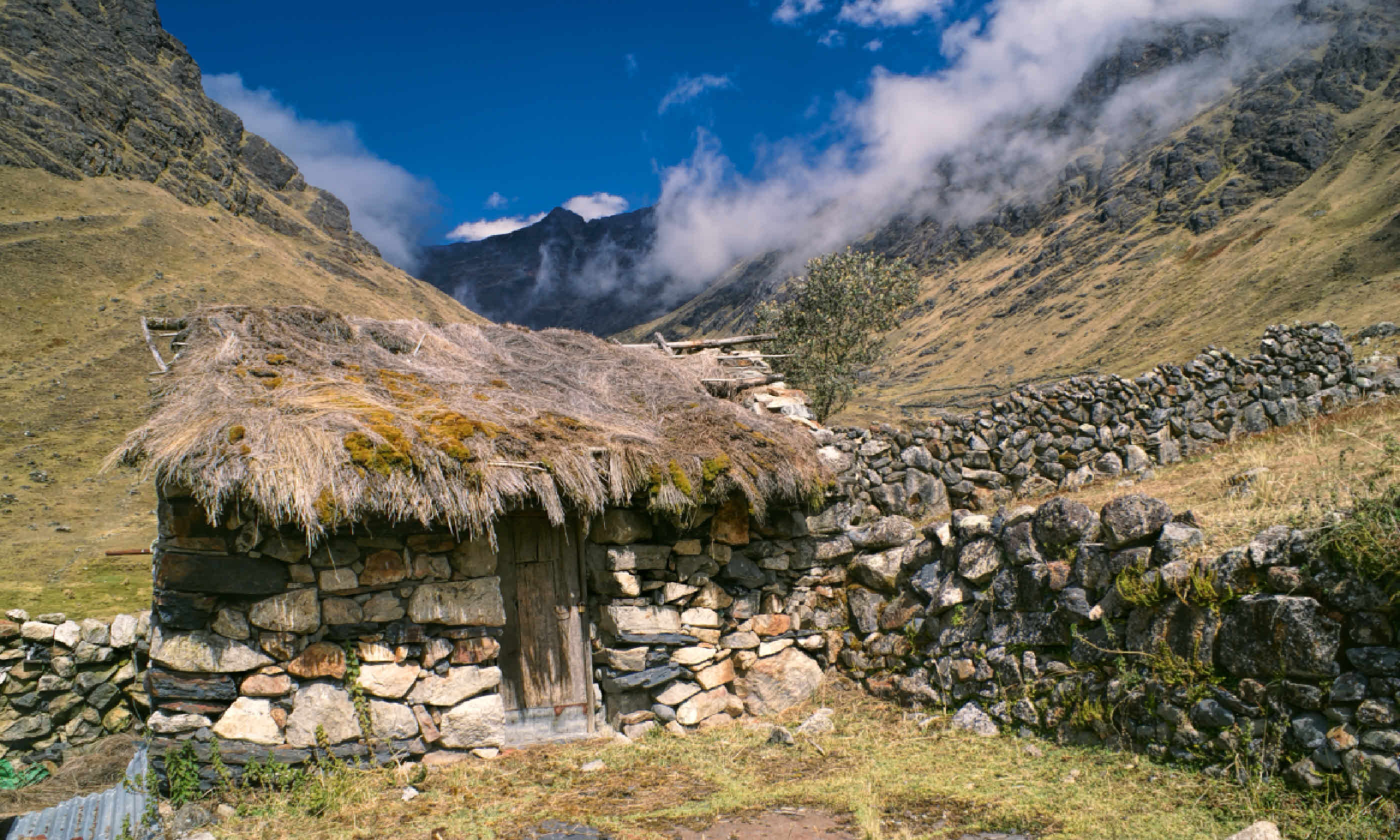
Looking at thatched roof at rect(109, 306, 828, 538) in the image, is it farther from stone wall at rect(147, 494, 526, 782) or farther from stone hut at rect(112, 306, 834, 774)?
stone wall at rect(147, 494, 526, 782)

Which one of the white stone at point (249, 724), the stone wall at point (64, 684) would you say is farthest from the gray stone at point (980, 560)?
the stone wall at point (64, 684)

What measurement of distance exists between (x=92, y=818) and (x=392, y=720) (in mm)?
1919

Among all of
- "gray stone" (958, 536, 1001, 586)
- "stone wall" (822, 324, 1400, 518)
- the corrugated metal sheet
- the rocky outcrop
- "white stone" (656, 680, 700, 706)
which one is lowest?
"white stone" (656, 680, 700, 706)

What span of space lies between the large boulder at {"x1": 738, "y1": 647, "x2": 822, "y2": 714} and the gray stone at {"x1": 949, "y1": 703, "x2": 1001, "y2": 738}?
5.24 ft

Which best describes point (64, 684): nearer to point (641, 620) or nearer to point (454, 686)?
point (454, 686)

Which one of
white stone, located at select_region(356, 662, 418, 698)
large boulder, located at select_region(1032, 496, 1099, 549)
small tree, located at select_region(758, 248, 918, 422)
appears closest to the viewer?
white stone, located at select_region(356, 662, 418, 698)

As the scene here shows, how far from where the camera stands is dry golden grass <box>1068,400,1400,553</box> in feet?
17.6

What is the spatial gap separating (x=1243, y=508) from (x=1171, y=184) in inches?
3440

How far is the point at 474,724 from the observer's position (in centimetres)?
621

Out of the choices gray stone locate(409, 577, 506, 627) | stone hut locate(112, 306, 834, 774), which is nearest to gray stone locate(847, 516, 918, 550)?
stone hut locate(112, 306, 834, 774)

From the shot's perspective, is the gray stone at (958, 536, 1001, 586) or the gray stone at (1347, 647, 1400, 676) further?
the gray stone at (958, 536, 1001, 586)

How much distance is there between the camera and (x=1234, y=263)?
5294 cm

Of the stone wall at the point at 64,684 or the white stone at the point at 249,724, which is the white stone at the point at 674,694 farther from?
the stone wall at the point at 64,684

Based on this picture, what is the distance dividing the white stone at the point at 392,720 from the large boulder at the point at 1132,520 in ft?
18.1
